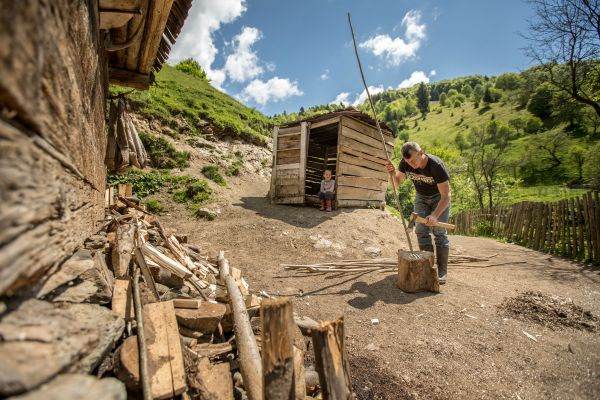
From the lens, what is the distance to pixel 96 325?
4.50 ft

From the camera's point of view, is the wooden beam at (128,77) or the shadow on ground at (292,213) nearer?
the wooden beam at (128,77)

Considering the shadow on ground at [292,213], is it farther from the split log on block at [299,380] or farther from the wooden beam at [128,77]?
the split log on block at [299,380]

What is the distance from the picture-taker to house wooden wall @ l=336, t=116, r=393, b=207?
8.93m

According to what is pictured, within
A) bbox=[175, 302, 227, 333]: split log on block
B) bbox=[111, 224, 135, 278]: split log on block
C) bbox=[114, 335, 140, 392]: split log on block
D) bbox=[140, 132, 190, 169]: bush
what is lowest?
bbox=[175, 302, 227, 333]: split log on block

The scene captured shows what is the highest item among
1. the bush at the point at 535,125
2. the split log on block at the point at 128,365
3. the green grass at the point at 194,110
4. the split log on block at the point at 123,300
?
the bush at the point at 535,125

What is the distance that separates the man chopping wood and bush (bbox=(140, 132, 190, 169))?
Answer: 28.2ft

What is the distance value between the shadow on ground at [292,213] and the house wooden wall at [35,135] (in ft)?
20.6

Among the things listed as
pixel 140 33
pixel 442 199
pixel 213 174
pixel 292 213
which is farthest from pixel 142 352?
pixel 213 174

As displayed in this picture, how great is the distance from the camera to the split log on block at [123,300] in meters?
1.85

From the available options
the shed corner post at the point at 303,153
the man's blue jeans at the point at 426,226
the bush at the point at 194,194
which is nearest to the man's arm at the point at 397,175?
the man's blue jeans at the point at 426,226

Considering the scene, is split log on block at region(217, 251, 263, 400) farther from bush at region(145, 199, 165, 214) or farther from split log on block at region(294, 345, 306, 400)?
bush at region(145, 199, 165, 214)

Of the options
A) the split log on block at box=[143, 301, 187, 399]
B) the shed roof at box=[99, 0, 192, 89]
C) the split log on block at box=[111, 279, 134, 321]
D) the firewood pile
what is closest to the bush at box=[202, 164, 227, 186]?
the shed roof at box=[99, 0, 192, 89]

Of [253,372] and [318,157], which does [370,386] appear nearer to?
[253,372]

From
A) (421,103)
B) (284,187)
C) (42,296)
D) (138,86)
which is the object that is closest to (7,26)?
(42,296)
